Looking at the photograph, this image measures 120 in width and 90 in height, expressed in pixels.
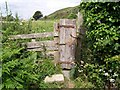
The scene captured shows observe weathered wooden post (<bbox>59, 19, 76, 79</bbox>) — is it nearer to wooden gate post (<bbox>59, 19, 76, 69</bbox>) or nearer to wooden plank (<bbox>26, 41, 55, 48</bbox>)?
wooden gate post (<bbox>59, 19, 76, 69</bbox>)

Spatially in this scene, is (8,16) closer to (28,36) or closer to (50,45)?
(28,36)

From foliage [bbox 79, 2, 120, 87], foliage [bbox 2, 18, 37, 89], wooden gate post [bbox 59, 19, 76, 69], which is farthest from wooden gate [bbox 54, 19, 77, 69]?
foliage [bbox 2, 18, 37, 89]

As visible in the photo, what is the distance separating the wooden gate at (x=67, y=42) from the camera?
6980 millimetres

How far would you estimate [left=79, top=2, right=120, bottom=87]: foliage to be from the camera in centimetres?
562

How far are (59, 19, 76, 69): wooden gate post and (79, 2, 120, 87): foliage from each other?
0.82m

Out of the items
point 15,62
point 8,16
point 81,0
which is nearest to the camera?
point 15,62

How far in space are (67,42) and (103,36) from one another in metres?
1.43

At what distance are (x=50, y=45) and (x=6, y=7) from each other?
143cm

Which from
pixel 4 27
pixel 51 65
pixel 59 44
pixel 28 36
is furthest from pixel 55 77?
pixel 4 27

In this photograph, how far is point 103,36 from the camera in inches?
225

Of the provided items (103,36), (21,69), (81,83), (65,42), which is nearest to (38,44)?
(65,42)

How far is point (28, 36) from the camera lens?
24.3 feet

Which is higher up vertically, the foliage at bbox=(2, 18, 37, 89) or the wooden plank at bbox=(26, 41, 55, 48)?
the wooden plank at bbox=(26, 41, 55, 48)

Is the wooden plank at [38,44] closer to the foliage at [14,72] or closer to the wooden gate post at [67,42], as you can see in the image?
the wooden gate post at [67,42]
